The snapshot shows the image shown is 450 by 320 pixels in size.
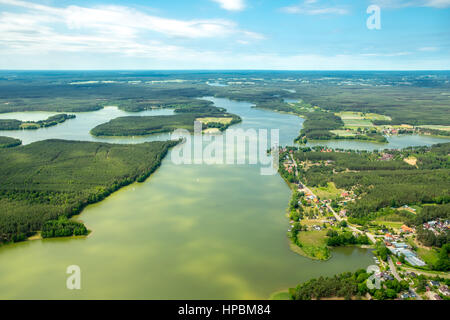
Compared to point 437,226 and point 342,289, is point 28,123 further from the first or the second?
point 437,226

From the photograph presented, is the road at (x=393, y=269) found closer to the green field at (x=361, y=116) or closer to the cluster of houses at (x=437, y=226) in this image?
the cluster of houses at (x=437, y=226)

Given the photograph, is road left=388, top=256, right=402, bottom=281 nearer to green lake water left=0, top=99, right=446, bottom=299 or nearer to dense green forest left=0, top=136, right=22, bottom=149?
green lake water left=0, top=99, right=446, bottom=299

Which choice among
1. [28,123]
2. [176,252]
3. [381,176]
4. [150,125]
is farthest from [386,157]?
[28,123]

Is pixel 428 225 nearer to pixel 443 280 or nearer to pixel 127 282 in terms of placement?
pixel 443 280

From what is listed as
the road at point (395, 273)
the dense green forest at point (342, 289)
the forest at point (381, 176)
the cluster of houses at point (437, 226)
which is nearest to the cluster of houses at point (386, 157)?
→ the forest at point (381, 176)

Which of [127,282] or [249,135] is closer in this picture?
[127,282]

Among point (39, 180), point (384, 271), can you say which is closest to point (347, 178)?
point (384, 271)

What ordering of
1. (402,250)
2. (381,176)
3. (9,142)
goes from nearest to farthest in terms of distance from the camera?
(402,250), (381,176), (9,142)

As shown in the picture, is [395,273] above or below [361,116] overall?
below
